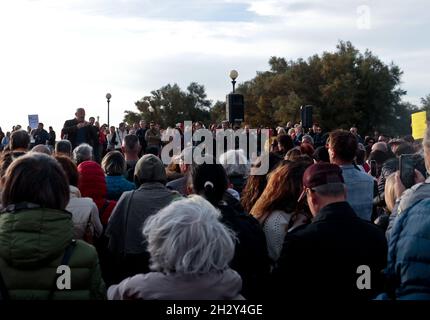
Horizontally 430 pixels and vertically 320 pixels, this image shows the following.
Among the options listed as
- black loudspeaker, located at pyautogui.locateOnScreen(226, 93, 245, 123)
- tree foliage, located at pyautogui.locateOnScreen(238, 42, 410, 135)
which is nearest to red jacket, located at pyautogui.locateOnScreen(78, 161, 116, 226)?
black loudspeaker, located at pyautogui.locateOnScreen(226, 93, 245, 123)

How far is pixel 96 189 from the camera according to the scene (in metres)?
6.23

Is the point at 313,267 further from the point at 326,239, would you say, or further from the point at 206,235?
the point at 206,235

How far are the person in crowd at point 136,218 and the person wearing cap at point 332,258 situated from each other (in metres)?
Answer: 1.74

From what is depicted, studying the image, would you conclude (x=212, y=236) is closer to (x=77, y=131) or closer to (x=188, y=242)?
(x=188, y=242)

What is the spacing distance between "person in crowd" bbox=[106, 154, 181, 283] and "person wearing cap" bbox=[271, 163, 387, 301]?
174 cm

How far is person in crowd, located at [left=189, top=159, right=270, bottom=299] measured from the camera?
14.3 ft

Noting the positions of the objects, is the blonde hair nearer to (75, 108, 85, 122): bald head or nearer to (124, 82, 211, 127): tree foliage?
(75, 108, 85, 122): bald head

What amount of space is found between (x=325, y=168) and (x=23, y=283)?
2.03m

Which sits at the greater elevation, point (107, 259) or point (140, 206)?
point (140, 206)

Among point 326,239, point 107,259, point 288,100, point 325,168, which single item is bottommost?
point 107,259

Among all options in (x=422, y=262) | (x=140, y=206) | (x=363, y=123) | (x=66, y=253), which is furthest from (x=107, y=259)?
(x=363, y=123)

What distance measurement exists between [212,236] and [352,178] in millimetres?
3113

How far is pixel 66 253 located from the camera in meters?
3.32

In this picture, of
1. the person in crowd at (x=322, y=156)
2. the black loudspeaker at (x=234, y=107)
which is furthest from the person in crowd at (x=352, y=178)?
the black loudspeaker at (x=234, y=107)
